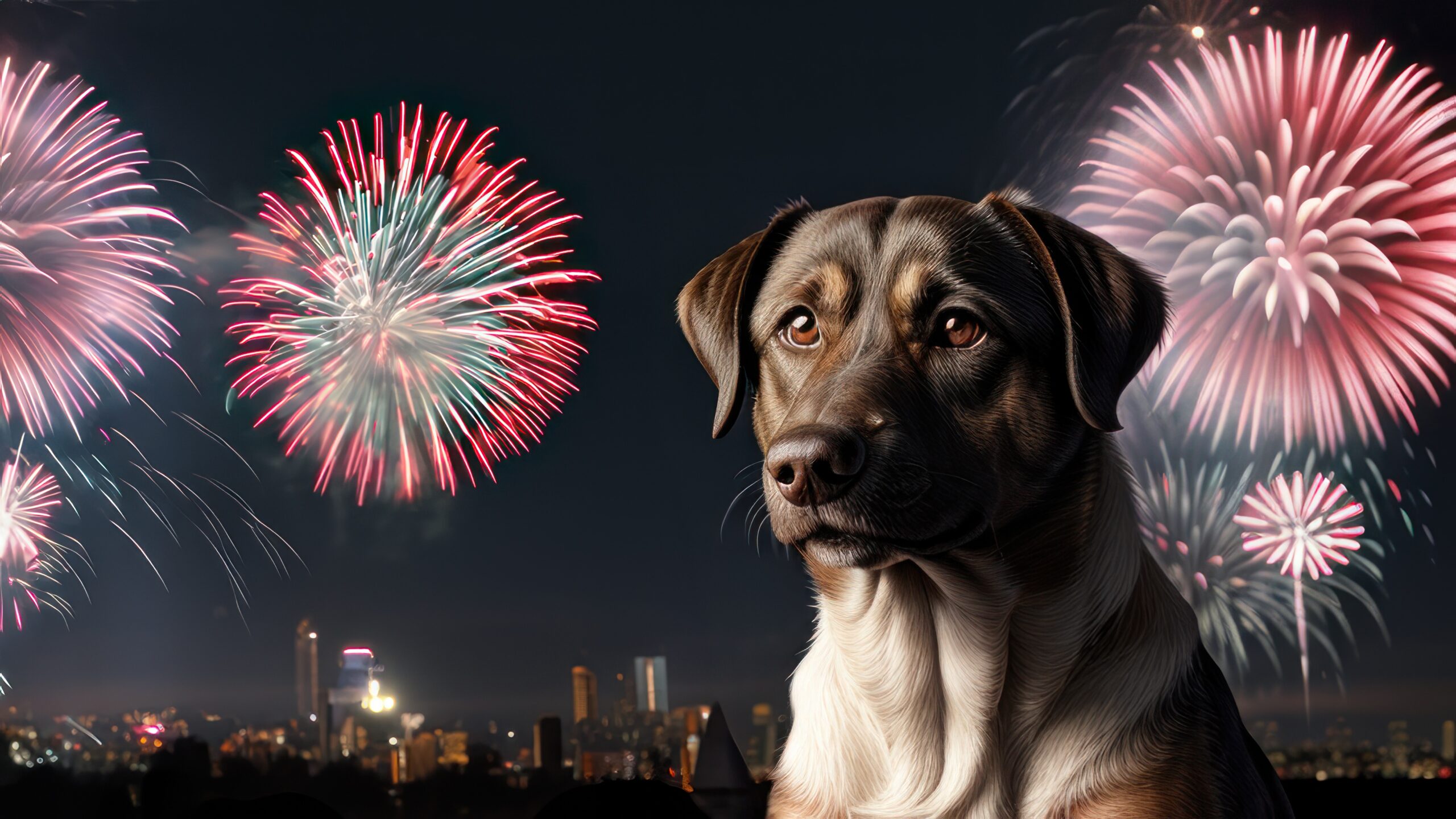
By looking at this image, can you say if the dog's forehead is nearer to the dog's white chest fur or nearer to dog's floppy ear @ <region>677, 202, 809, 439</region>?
dog's floppy ear @ <region>677, 202, 809, 439</region>

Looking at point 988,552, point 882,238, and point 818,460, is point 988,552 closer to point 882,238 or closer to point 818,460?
point 818,460

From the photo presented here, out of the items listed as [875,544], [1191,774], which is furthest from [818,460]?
[1191,774]

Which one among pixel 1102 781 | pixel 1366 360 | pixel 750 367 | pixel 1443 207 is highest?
pixel 1443 207

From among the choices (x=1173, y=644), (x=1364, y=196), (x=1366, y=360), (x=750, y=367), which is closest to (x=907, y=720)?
(x=1173, y=644)

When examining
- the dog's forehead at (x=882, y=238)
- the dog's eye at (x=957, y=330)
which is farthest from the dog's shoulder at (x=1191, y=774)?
the dog's forehead at (x=882, y=238)

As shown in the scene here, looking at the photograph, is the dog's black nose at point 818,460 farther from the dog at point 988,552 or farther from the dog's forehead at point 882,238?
the dog's forehead at point 882,238

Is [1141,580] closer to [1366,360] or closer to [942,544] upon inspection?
[942,544]

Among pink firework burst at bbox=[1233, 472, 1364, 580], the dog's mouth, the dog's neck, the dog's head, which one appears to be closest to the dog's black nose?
the dog's head
